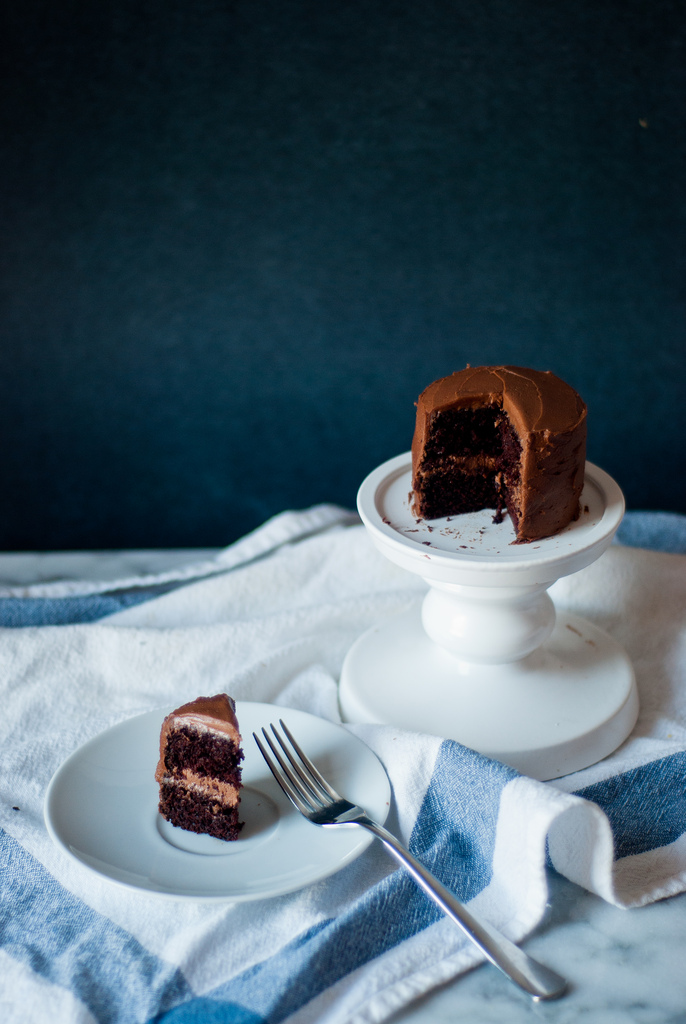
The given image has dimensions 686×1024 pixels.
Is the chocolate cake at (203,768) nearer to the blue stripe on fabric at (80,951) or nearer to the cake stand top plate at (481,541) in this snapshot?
the blue stripe on fabric at (80,951)

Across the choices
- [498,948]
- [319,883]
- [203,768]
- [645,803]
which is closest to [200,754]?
[203,768]

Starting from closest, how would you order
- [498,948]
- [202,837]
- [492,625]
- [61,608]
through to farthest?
[498,948] < [202,837] < [492,625] < [61,608]

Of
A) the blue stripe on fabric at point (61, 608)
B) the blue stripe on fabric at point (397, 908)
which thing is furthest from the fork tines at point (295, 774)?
the blue stripe on fabric at point (61, 608)

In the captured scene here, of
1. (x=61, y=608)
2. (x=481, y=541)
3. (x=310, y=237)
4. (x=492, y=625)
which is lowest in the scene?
(x=61, y=608)

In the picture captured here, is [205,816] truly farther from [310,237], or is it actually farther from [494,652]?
[310,237]

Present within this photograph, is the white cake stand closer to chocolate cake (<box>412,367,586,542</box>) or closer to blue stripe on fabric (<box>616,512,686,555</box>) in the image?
chocolate cake (<box>412,367,586,542</box>)

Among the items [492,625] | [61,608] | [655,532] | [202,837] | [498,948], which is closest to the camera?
[498,948]

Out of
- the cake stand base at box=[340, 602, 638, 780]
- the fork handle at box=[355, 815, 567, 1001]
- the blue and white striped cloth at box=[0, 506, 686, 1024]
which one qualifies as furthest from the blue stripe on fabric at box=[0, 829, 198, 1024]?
the cake stand base at box=[340, 602, 638, 780]
